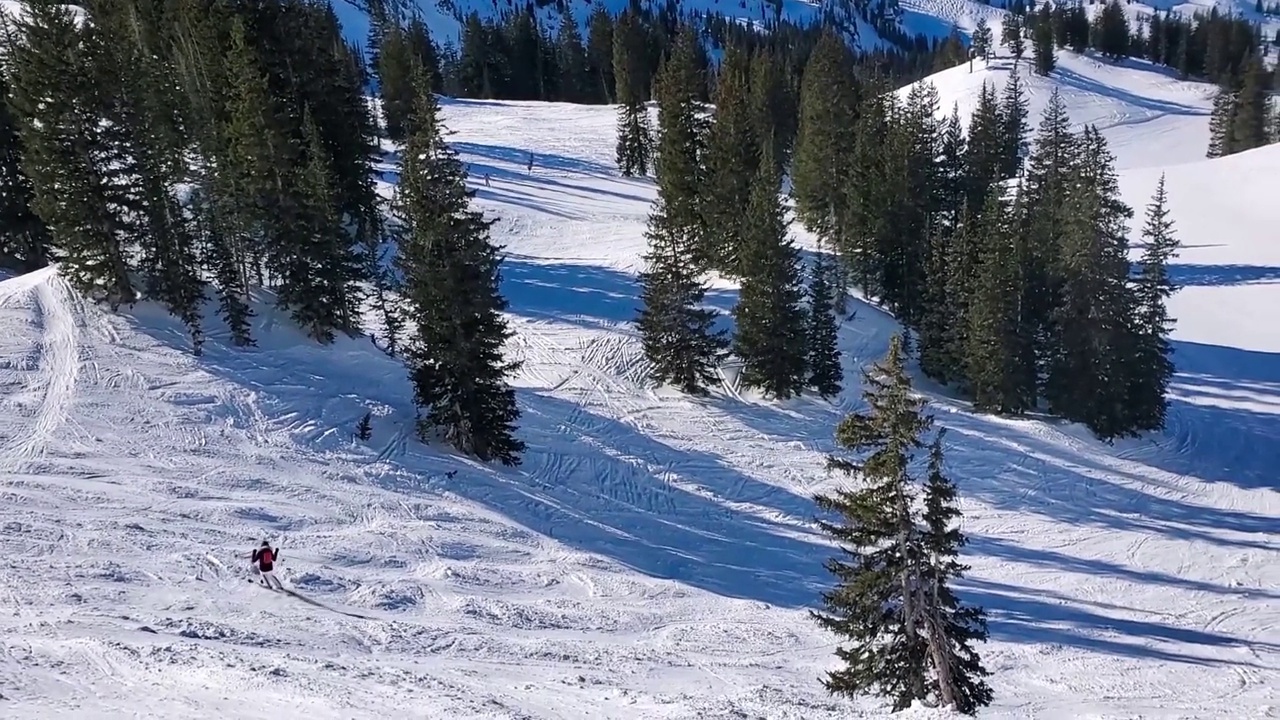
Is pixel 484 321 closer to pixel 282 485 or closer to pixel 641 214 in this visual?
pixel 282 485

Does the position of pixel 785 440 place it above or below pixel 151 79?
below

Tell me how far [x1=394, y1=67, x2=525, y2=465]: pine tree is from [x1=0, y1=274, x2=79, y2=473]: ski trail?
421 inches

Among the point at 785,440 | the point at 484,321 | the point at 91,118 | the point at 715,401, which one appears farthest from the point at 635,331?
the point at 91,118

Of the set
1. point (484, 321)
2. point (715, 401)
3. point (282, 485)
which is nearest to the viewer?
point (282, 485)

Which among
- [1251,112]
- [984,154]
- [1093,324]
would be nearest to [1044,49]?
[1251,112]

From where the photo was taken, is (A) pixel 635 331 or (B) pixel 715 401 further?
(A) pixel 635 331

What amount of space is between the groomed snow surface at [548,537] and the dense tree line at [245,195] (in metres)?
1.82

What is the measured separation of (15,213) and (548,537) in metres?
31.5

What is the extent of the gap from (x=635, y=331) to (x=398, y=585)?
71.4 feet

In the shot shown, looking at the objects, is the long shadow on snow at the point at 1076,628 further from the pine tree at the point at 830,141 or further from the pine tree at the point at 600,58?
the pine tree at the point at 600,58

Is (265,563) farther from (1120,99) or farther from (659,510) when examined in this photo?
(1120,99)

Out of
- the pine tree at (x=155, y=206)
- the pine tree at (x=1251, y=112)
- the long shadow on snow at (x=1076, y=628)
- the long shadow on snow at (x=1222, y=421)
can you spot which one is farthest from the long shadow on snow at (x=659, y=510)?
the pine tree at (x=1251, y=112)

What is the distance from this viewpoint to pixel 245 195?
1219 inches

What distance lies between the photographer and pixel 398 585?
2019 centimetres
